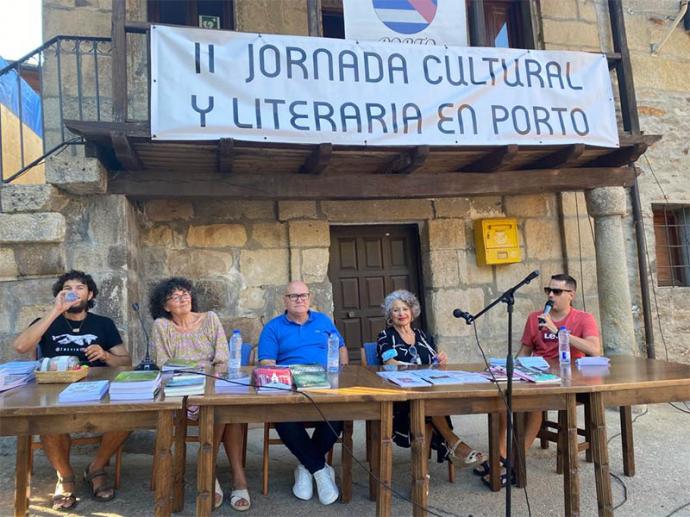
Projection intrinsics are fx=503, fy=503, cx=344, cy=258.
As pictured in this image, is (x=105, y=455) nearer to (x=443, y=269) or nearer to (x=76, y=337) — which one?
(x=76, y=337)

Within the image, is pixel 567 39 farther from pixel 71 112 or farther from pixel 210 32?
pixel 71 112

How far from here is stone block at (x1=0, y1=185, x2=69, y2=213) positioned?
11.6 feet

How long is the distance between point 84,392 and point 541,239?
439 cm

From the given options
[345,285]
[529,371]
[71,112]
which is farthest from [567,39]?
[71,112]

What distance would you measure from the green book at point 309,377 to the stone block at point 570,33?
4544 millimetres

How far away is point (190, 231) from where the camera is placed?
4523 mm

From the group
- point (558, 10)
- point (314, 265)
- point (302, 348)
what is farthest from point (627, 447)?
point (558, 10)

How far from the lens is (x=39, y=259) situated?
361cm

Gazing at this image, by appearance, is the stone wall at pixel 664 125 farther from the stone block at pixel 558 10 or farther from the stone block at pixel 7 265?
the stone block at pixel 7 265

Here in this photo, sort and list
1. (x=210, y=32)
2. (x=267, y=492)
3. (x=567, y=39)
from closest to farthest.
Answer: (x=267, y=492) → (x=210, y=32) → (x=567, y=39)

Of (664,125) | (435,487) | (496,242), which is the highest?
(664,125)

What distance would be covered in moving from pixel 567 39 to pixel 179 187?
436 cm

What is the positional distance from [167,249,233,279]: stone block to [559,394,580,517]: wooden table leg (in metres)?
3.08

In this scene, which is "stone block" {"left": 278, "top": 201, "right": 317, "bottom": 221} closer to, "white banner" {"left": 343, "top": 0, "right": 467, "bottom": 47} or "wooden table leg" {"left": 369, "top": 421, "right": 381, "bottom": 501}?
"white banner" {"left": 343, "top": 0, "right": 467, "bottom": 47}
